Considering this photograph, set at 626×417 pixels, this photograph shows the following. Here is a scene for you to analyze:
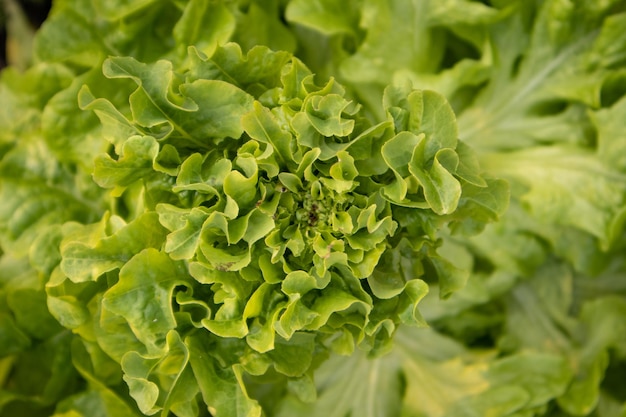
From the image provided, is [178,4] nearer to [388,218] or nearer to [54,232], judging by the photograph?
[54,232]

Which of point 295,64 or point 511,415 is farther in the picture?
point 511,415

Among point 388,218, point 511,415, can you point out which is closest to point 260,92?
point 388,218

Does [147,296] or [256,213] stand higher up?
[256,213]

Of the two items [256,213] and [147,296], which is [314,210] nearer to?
[256,213]

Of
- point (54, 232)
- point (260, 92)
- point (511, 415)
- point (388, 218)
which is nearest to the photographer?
point (388, 218)

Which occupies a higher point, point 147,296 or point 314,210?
point 314,210

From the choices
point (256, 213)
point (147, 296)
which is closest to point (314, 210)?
point (256, 213)

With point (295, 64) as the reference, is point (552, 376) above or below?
below

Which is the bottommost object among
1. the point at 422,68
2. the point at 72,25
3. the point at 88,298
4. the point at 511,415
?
the point at 511,415
